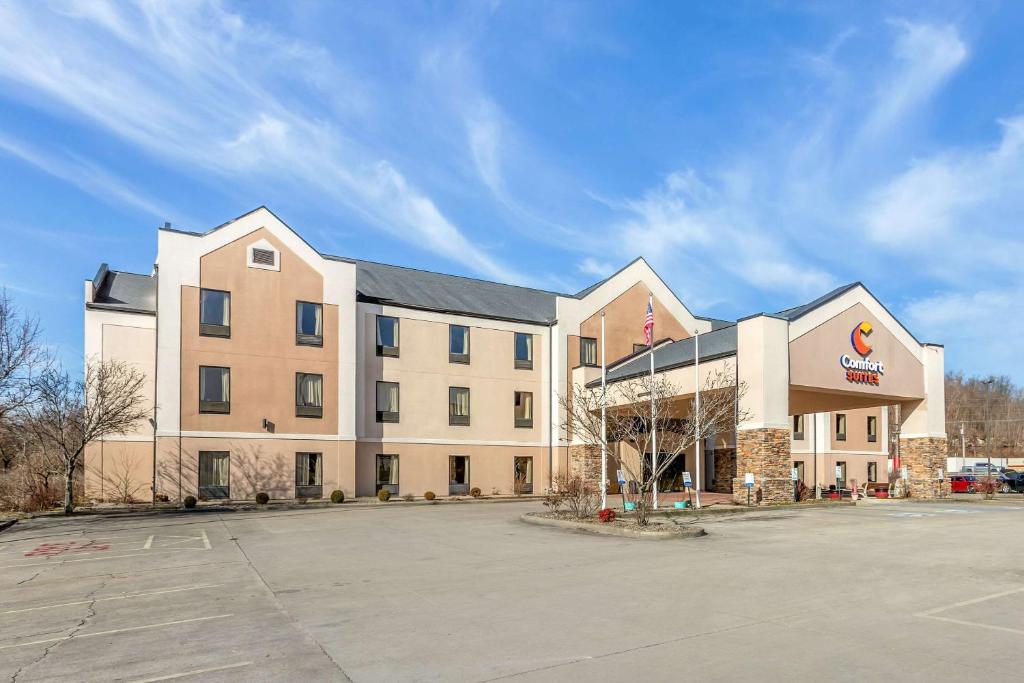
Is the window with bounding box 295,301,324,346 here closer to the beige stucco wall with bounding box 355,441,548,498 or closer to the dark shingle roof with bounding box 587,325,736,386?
the beige stucco wall with bounding box 355,441,548,498

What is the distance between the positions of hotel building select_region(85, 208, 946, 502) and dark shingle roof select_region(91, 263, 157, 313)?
0.13m

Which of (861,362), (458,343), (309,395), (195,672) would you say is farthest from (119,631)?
(458,343)

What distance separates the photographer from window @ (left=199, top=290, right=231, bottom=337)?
34.7 m

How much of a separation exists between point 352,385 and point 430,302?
7071 mm

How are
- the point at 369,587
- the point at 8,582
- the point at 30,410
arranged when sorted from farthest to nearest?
the point at 30,410 < the point at 8,582 < the point at 369,587

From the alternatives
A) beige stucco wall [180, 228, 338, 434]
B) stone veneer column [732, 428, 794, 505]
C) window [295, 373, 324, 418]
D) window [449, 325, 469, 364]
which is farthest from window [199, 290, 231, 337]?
stone veneer column [732, 428, 794, 505]

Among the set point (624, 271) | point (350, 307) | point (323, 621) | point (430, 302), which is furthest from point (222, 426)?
point (323, 621)

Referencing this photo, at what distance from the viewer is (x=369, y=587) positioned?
12.5 metres

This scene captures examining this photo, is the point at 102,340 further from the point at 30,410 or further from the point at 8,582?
the point at 8,582

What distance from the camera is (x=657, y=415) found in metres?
28.8

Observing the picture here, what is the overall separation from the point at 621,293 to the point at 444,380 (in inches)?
467

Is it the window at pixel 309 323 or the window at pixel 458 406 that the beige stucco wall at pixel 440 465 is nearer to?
the window at pixel 458 406

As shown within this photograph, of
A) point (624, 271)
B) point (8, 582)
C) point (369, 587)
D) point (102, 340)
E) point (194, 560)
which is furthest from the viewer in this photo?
point (624, 271)

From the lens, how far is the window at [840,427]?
5416 centimetres
